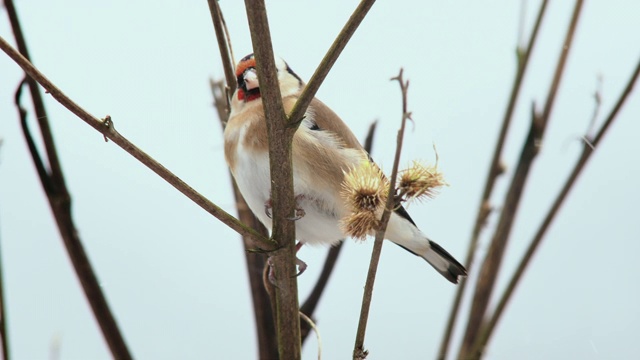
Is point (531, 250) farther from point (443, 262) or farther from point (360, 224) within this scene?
point (443, 262)

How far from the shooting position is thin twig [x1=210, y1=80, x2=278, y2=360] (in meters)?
1.67

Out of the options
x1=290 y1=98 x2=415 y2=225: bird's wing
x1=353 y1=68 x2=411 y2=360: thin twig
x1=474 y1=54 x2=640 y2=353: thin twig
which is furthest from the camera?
x1=290 y1=98 x2=415 y2=225: bird's wing

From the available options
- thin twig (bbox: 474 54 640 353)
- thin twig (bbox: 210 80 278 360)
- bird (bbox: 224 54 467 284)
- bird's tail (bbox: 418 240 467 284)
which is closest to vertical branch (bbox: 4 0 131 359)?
thin twig (bbox: 210 80 278 360)

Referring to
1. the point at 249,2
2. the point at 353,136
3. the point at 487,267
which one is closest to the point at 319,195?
the point at 353,136

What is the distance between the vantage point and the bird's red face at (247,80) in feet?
7.79

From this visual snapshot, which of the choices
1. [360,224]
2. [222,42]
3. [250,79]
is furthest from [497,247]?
[250,79]

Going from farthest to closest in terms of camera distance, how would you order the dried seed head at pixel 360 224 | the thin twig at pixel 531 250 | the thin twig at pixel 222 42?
the thin twig at pixel 222 42 < the thin twig at pixel 531 250 < the dried seed head at pixel 360 224

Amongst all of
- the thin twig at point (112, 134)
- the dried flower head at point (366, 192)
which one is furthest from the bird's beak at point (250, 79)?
the thin twig at point (112, 134)

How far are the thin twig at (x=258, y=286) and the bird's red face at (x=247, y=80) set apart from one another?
42 cm

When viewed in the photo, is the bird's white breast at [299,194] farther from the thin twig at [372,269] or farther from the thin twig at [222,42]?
the thin twig at [372,269]

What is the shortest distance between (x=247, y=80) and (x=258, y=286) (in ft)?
2.65

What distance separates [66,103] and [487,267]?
88 centimetres

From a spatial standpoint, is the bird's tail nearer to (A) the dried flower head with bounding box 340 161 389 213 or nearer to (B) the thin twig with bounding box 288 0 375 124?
(A) the dried flower head with bounding box 340 161 389 213

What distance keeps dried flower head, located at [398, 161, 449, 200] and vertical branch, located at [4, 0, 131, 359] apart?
694 mm
